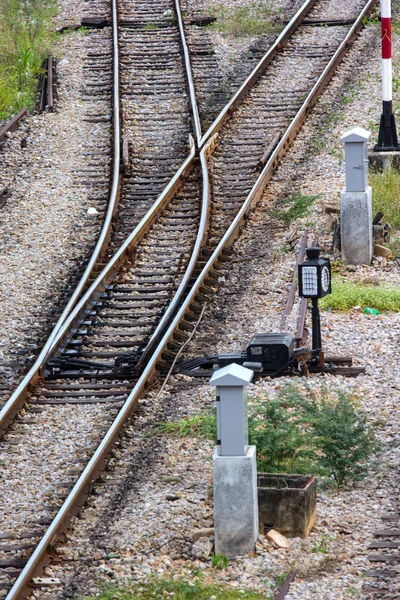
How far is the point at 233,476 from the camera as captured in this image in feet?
25.0

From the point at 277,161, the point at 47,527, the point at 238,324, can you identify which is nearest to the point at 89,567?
the point at 47,527

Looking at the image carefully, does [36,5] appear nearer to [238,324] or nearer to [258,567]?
[238,324]

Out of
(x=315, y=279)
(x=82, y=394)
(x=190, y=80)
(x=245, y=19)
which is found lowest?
(x=82, y=394)

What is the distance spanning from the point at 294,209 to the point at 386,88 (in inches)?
89.1

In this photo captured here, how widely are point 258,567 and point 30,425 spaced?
3.19m

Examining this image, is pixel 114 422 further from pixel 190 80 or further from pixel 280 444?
pixel 190 80

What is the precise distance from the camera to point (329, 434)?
877 centimetres

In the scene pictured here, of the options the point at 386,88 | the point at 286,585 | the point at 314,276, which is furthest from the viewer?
the point at 386,88

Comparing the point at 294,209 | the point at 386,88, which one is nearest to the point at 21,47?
the point at 386,88

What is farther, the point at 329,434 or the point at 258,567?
the point at 329,434

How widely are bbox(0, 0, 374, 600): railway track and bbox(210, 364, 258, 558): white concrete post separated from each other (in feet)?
3.93

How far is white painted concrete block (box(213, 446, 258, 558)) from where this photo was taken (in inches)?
300

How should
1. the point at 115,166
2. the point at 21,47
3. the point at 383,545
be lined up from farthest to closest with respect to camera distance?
the point at 21,47 < the point at 115,166 < the point at 383,545

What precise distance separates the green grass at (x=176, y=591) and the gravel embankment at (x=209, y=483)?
130mm
